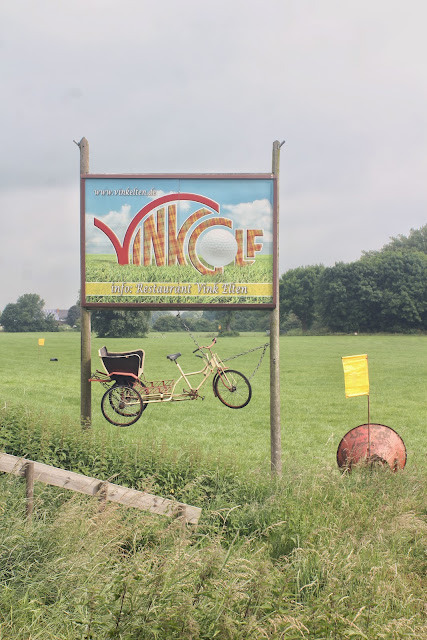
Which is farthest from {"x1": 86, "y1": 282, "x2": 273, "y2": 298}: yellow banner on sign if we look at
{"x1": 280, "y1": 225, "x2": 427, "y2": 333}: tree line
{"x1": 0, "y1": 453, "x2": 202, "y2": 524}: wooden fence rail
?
{"x1": 280, "y1": 225, "x2": 427, "y2": 333}: tree line

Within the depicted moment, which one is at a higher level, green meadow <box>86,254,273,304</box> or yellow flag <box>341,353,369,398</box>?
green meadow <box>86,254,273,304</box>

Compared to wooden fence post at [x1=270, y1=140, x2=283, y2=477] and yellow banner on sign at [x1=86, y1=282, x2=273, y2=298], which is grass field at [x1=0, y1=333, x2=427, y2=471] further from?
yellow banner on sign at [x1=86, y1=282, x2=273, y2=298]

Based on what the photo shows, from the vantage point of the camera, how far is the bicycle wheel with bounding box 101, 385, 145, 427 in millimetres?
9766

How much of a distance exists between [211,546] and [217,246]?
512 cm

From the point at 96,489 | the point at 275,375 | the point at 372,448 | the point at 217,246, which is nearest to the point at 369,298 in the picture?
the point at 372,448

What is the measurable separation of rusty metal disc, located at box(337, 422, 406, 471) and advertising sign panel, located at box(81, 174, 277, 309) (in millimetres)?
2851

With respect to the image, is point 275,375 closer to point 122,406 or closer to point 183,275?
point 183,275

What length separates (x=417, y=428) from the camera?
17.0 metres

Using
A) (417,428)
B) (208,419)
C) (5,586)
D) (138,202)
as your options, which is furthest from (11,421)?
(417,428)

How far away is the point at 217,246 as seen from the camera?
9586 millimetres

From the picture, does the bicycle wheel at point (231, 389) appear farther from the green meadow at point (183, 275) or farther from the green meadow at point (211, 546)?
the green meadow at point (183, 275)

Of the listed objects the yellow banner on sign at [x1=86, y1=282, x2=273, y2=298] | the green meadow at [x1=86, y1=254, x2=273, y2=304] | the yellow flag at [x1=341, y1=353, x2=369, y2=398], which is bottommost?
the yellow flag at [x1=341, y1=353, x2=369, y2=398]

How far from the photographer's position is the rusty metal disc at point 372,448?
9.89 m

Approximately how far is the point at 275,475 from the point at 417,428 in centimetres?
900
